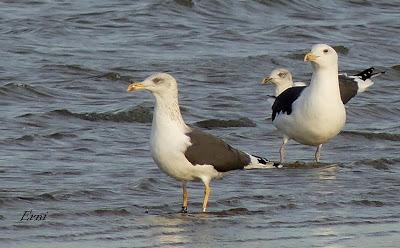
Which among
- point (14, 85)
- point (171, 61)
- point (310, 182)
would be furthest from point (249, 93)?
point (310, 182)

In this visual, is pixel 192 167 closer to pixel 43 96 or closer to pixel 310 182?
pixel 310 182

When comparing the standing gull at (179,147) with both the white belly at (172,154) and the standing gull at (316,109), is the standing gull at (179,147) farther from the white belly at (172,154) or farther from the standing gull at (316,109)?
the standing gull at (316,109)

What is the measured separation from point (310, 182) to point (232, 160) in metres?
1.41

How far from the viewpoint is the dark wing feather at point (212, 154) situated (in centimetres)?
944

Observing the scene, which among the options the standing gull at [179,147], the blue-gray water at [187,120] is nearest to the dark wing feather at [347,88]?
the blue-gray water at [187,120]

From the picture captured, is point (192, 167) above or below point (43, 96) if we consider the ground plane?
above

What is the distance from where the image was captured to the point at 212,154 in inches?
380

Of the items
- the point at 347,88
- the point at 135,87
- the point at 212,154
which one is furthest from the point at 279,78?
the point at 135,87

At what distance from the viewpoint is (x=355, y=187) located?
35.6 feet

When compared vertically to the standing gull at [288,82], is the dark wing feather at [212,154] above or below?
above

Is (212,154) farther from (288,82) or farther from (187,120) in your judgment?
(187,120)

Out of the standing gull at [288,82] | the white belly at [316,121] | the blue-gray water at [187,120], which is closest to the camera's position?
the blue-gray water at [187,120]

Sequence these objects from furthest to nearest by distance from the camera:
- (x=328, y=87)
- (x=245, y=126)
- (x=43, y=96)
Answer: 1. (x=43, y=96)
2. (x=245, y=126)
3. (x=328, y=87)

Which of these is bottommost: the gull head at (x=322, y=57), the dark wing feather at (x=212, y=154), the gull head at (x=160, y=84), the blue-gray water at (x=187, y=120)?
the blue-gray water at (x=187, y=120)
